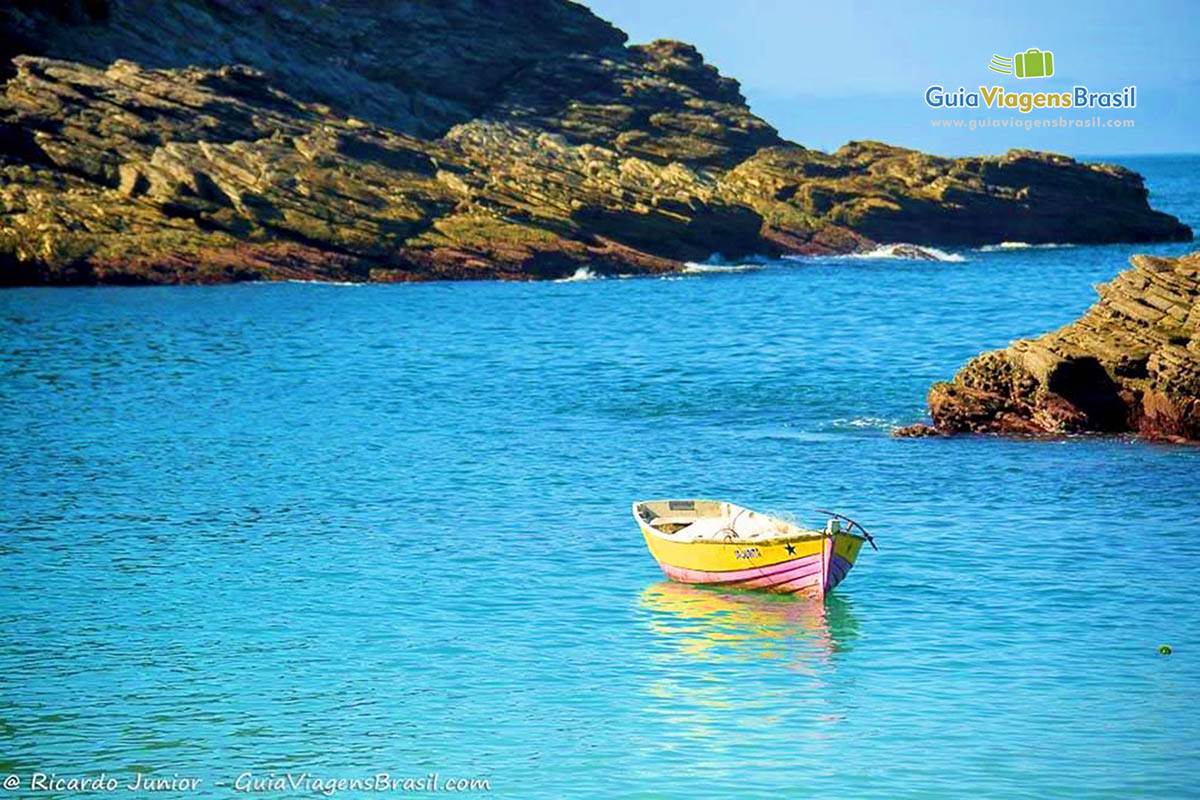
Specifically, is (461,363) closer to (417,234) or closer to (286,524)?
(286,524)

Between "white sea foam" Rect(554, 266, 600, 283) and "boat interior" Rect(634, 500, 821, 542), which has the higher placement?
"white sea foam" Rect(554, 266, 600, 283)

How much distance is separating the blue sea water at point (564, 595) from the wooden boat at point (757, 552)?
0.56 m

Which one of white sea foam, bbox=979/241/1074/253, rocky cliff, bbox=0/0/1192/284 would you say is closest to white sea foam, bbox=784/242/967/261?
rocky cliff, bbox=0/0/1192/284

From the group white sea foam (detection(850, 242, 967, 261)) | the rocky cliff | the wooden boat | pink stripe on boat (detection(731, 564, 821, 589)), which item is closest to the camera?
the wooden boat

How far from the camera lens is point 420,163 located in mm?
125250

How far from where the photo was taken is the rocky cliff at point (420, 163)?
356 ft

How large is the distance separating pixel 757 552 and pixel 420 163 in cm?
9634

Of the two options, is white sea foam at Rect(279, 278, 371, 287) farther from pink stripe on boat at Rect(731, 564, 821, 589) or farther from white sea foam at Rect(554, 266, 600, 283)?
pink stripe on boat at Rect(731, 564, 821, 589)

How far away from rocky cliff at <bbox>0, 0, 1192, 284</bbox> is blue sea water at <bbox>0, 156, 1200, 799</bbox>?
1565 inches

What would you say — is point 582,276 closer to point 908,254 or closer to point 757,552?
point 908,254

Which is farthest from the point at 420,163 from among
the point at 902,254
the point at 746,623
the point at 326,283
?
the point at 746,623

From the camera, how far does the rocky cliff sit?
109 meters

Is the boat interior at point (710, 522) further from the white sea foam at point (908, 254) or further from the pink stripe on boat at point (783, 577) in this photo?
the white sea foam at point (908, 254)

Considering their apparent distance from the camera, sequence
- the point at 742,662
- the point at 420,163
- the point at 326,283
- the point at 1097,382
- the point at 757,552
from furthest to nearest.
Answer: the point at 420,163 < the point at 326,283 < the point at 1097,382 < the point at 757,552 < the point at 742,662
